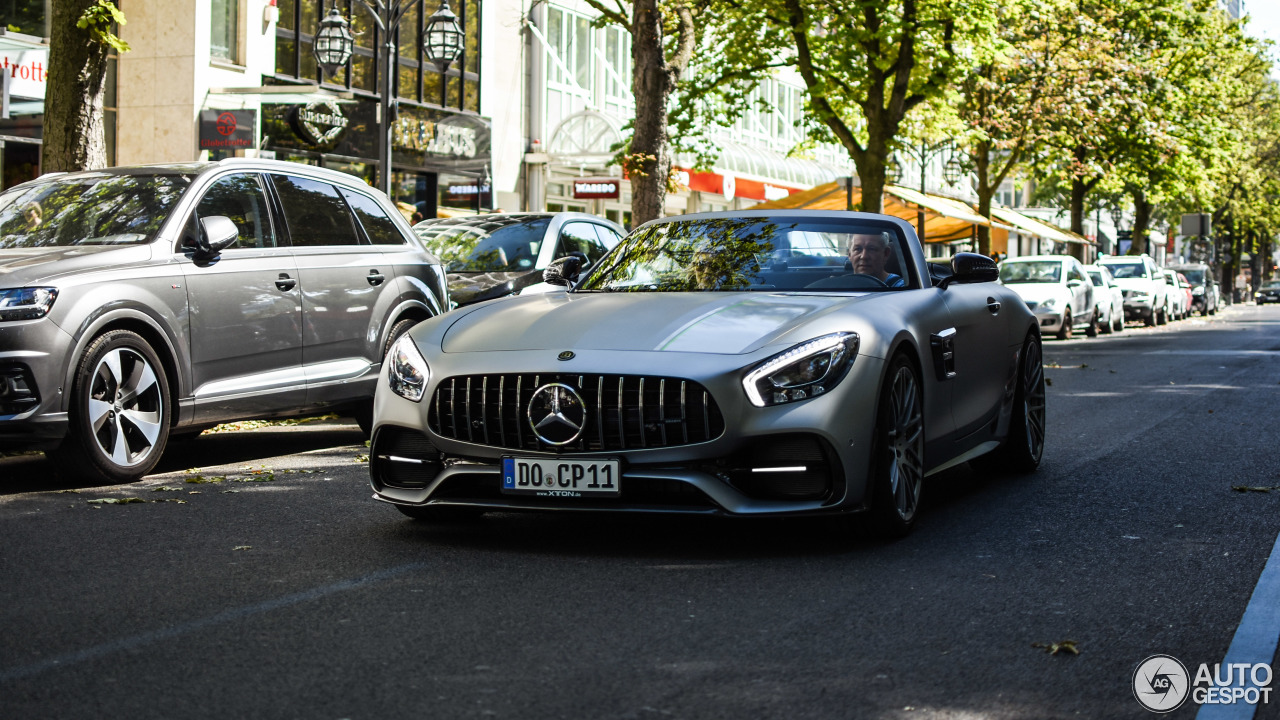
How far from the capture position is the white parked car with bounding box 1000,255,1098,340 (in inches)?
1162

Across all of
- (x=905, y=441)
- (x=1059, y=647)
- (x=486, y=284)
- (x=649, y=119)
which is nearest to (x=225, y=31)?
(x=649, y=119)

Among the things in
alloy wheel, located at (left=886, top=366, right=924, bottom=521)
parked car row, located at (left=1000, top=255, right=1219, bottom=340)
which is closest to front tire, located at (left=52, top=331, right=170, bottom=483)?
alloy wheel, located at (left=886, top=366, right=924, bottom=521)

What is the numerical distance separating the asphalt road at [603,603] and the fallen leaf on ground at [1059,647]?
4 cm

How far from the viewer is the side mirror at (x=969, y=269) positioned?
24.7ft

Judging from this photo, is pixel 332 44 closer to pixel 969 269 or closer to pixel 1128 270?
pixel 969 269

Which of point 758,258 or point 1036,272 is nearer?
point 758,258

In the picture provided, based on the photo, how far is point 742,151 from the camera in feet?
142

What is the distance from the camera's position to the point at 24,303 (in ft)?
24.9

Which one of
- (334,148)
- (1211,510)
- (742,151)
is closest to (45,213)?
(1211,510)

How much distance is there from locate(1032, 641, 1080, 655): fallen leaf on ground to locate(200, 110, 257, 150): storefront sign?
23.0 metres

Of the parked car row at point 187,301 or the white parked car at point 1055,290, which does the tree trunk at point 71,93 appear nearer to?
the parked car row at point 187,301

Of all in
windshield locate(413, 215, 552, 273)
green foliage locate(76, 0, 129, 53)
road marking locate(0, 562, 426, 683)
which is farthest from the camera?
windshield locate(413, 215, 552, 273)

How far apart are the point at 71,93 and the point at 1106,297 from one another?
2657 centimetres

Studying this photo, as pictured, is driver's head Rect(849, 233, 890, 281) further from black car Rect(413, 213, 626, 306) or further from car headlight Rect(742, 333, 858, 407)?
black car Rect(413, 213, 626, 306)
